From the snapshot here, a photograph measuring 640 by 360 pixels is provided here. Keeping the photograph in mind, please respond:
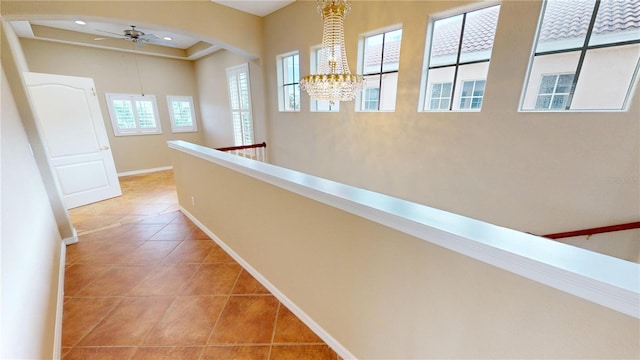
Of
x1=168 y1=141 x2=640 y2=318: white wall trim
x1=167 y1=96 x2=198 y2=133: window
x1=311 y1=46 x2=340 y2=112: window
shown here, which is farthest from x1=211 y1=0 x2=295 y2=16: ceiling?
x1=168 y1=141 x2=640 y2=318: white wall trim

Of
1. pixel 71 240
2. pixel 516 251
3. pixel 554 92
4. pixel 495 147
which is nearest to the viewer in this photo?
pixel 516 251

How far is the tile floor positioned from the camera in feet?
4.96

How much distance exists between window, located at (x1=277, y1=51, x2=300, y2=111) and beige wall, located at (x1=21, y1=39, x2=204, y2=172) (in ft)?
12.4

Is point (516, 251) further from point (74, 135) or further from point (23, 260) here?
point (74, 135)

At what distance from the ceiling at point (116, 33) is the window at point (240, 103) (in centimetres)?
85

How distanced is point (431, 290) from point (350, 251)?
1.32 feet

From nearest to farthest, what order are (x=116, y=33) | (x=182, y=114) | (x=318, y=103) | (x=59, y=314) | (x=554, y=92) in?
(x=59, y=314) < (x=554, y=92) < (x=318, y=103) < (x=116, y=33) < (x=182, y=114)

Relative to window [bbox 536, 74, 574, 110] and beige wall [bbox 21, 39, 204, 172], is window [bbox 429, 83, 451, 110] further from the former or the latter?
beige wall [bbox 21, 39, 204, 172]

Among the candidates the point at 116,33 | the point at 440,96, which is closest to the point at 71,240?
the point at 116,33

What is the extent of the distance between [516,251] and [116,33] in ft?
22.4

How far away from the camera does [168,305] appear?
1841 mm

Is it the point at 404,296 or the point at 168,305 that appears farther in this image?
the point at 168,305

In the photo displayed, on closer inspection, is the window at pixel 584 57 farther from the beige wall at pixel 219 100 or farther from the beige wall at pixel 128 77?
the beige wall at pixel 128 77

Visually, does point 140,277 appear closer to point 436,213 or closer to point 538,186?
point 436,213
